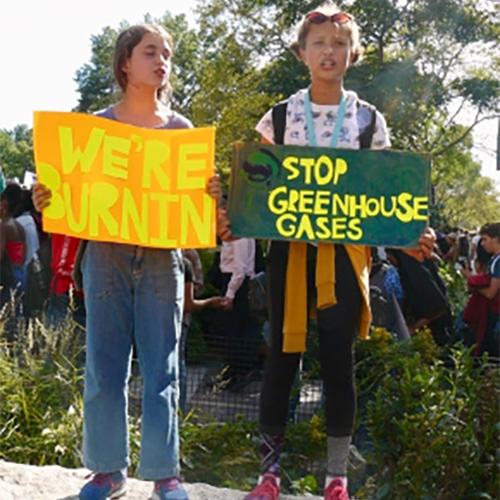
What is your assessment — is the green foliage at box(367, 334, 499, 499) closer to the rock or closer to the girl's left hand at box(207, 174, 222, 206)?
the rock

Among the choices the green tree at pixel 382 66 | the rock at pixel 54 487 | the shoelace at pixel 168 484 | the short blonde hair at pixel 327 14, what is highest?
the green tree at pixel 382 66

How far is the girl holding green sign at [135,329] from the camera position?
3025mm

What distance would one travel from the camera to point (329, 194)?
10.4 feet

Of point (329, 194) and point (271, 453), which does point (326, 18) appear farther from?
point (271, 453)

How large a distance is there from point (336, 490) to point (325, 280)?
29.9 inches

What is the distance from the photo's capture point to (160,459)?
9.94 ft

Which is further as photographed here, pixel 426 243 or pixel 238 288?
pixel 238 288

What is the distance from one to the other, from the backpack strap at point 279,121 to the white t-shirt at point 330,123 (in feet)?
0.05

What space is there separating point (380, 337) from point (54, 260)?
7.17 ft

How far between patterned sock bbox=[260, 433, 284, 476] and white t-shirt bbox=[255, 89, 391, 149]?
1.10m

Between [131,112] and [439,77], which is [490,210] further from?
[131,112]

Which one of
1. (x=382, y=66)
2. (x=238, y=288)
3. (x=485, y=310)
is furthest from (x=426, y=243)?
(x=382, y=66)

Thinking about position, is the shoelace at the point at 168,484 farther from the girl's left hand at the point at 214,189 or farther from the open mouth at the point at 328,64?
the open mouth at the point at 328,64

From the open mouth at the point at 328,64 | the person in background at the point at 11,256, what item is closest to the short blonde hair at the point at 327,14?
the open mouth at the point at 328,64
